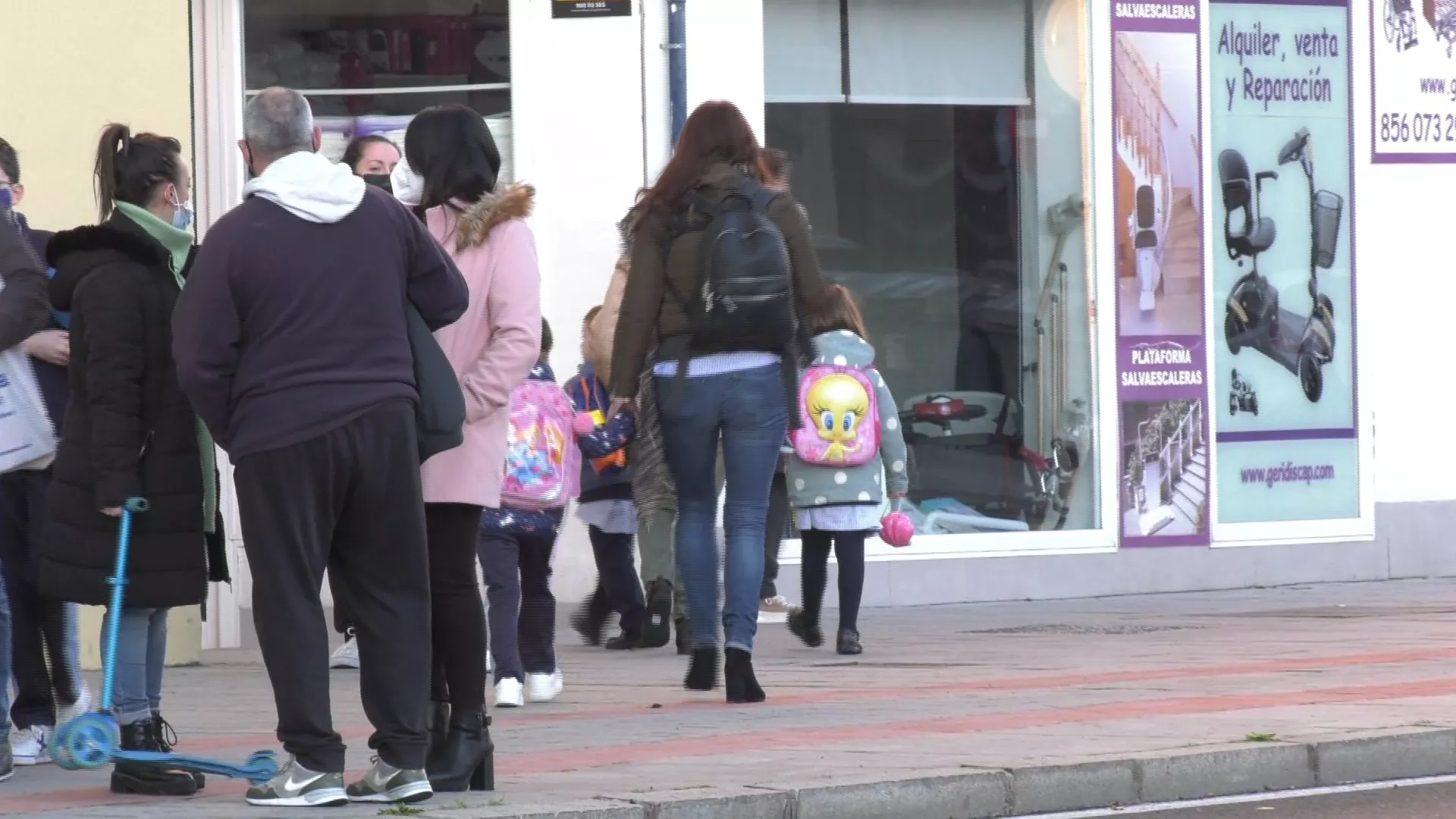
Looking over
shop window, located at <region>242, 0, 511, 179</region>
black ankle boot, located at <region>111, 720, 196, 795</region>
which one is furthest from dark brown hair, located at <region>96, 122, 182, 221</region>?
shop window, located at <region>242, 0, 511, 179</region>

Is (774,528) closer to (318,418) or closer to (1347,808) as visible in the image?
(1347,808)

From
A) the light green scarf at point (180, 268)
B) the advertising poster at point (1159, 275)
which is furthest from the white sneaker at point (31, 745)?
the advertising poster at point (1159, 275)

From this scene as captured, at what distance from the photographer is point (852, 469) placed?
33.6 ft

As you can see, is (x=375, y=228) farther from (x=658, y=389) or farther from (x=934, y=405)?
(x=934, y=405)

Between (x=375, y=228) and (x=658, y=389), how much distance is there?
8.02ft

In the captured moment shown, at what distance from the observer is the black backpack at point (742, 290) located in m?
7.95

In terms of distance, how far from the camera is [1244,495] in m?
14.3

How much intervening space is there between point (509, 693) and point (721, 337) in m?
1.57

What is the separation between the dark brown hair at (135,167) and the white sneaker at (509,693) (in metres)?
2.59

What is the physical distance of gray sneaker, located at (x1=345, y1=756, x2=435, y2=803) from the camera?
5898mm

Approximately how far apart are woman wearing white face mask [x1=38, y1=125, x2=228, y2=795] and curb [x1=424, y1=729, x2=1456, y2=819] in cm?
111

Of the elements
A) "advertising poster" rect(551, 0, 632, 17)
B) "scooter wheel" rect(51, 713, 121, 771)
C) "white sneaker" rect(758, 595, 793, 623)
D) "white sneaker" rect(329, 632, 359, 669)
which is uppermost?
"advertising poster" rect(551, 0, 632, 17)

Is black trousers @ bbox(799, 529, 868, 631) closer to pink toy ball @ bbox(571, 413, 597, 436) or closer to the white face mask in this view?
pink toy ball @ bbox(571, 413, 597, 436)

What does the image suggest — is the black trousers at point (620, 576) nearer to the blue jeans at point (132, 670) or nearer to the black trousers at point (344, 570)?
the blue jeans at point (132, 670)
